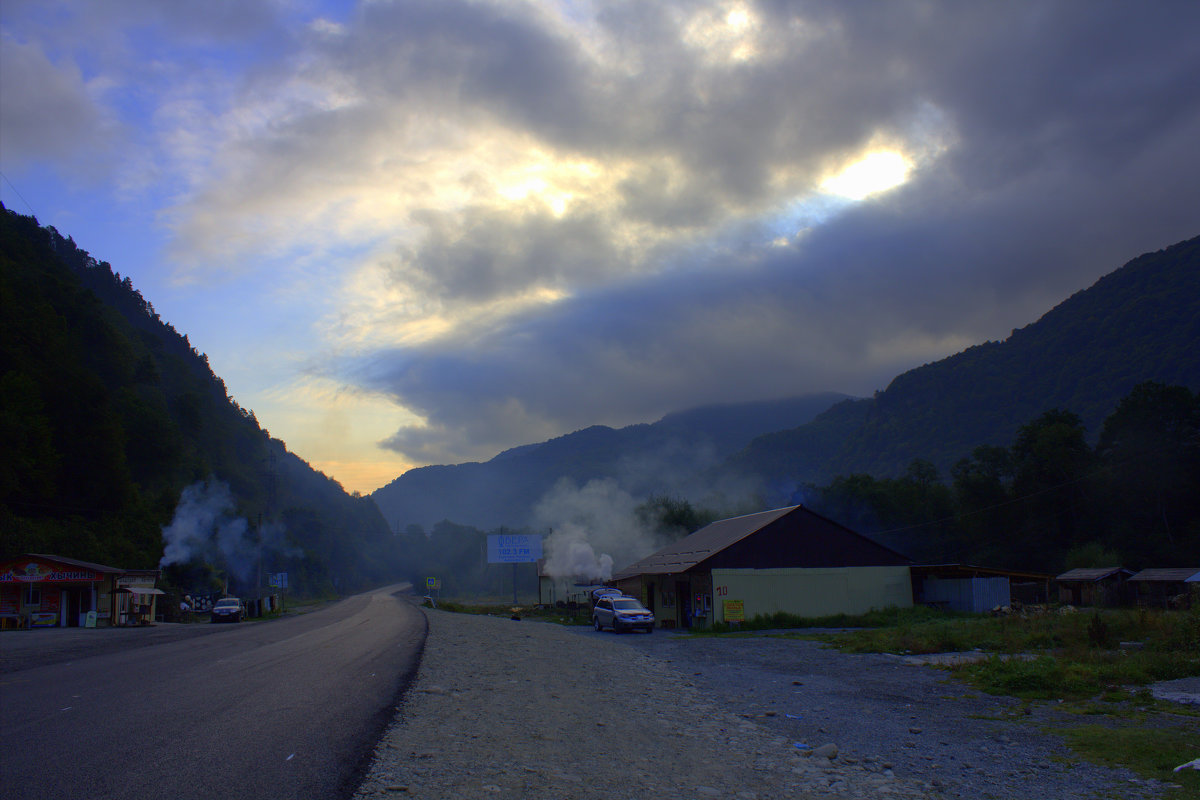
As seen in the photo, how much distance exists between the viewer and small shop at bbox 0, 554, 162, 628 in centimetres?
3412

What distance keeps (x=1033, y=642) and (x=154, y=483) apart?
75.3 m

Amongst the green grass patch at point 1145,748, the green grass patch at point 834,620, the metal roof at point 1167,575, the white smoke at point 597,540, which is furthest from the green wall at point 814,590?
the white smoke at point 597,540

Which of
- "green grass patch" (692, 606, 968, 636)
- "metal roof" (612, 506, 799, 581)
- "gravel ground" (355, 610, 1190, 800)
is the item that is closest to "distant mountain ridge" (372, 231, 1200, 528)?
"metal roof" (612, 506, 799, 581)

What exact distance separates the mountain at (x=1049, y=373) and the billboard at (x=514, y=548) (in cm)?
4789

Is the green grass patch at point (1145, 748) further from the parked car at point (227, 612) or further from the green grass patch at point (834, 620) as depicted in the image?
the parked car at point (227, 612)

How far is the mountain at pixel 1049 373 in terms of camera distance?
91312 mm

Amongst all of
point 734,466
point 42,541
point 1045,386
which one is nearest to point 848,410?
point 734,466

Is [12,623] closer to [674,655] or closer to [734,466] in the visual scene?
[674,655]

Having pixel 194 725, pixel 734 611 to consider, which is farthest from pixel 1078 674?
pixel 734 611

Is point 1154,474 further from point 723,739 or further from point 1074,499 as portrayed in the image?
point 723,739

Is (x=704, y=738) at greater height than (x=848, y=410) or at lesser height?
lesser

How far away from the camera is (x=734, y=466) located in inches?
6216

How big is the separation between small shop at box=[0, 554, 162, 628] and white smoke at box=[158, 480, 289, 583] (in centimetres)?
2123

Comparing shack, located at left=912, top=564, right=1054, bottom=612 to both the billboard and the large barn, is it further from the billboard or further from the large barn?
the billboard
